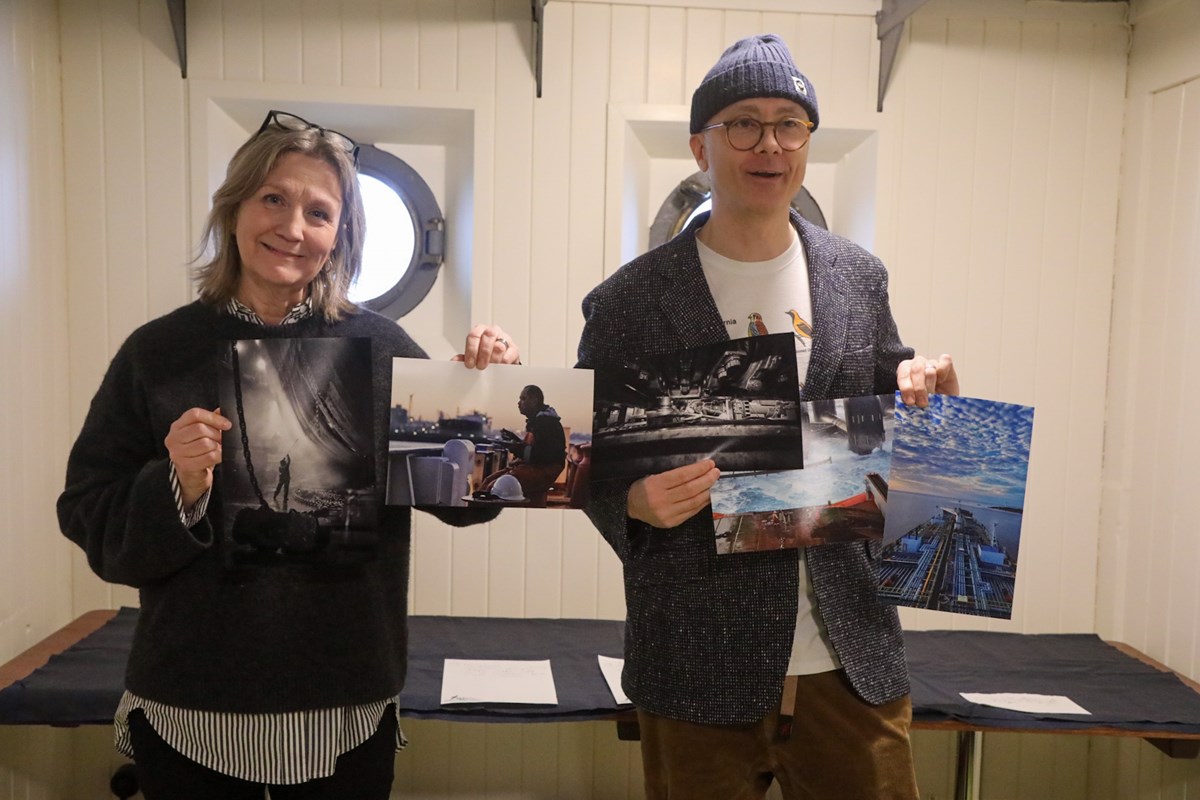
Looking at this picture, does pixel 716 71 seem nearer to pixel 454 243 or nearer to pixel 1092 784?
A: pixel 454 243

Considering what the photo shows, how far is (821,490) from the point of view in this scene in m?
1.39

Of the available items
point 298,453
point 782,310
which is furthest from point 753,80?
point 298,453

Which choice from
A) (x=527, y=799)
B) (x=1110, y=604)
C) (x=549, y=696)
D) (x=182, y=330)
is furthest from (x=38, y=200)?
(x=1110, y=604)

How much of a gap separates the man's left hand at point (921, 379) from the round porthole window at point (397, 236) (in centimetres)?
183

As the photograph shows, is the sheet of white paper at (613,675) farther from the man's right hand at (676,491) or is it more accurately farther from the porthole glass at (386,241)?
the porthole glass at (386,241)

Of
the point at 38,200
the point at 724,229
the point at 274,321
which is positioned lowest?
the point at 274,321

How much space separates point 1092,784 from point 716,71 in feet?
8.41

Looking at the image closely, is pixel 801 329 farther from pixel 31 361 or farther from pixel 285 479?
pixel 31 361

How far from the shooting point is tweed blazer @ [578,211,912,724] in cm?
140

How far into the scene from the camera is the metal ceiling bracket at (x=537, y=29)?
2.53 m

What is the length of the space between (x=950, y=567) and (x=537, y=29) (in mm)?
1846

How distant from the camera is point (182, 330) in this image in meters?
1.32

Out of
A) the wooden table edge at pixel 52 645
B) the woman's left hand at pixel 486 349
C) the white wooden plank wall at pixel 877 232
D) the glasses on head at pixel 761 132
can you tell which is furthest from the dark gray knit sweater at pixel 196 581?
the white wooden plank wall at pixel 877 232

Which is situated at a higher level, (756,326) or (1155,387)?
(756,326)
